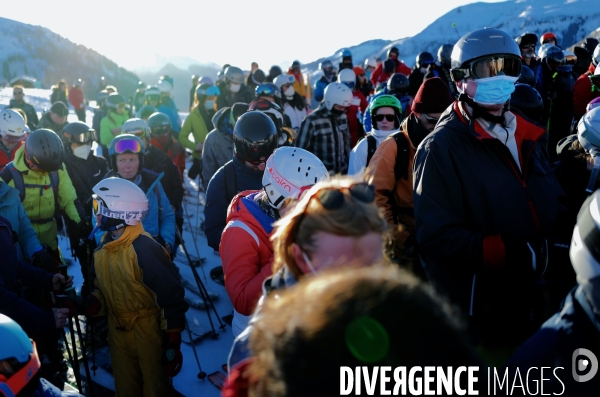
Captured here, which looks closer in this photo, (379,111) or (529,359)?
(529,359)

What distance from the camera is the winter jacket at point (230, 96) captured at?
11046 mm

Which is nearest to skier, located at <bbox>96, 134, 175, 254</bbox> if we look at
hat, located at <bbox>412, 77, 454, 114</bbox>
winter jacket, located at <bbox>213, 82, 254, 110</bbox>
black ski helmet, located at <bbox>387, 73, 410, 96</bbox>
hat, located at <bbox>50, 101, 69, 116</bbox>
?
hat, located at <bbox>412, 77, 454, 114</bbox>

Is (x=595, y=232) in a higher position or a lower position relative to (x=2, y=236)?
higher

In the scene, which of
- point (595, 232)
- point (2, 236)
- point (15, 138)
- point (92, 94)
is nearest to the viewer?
point (595, 232)

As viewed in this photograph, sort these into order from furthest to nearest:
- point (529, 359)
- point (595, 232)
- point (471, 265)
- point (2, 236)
A: point (2, 236)
point (471, 265)
point (529, 359)
point (595, 232)

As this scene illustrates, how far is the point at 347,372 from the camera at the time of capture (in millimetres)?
1122

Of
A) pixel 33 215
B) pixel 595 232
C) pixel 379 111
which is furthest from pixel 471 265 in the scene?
pixel 33 215

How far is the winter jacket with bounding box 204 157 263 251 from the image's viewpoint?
185 inches

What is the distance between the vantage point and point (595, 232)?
4.75ft

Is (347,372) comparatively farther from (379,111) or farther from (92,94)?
(92,94)

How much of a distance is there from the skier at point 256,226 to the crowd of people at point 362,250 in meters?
0.01

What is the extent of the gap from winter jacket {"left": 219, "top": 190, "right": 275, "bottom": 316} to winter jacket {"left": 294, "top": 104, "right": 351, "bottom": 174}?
12.9 feet

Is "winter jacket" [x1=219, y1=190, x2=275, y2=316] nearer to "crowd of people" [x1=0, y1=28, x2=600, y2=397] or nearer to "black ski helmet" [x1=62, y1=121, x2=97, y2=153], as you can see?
"crowd of people" [x1=0, y1=28, x2=600, y2=397]

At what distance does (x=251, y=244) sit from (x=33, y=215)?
12.9 ft
